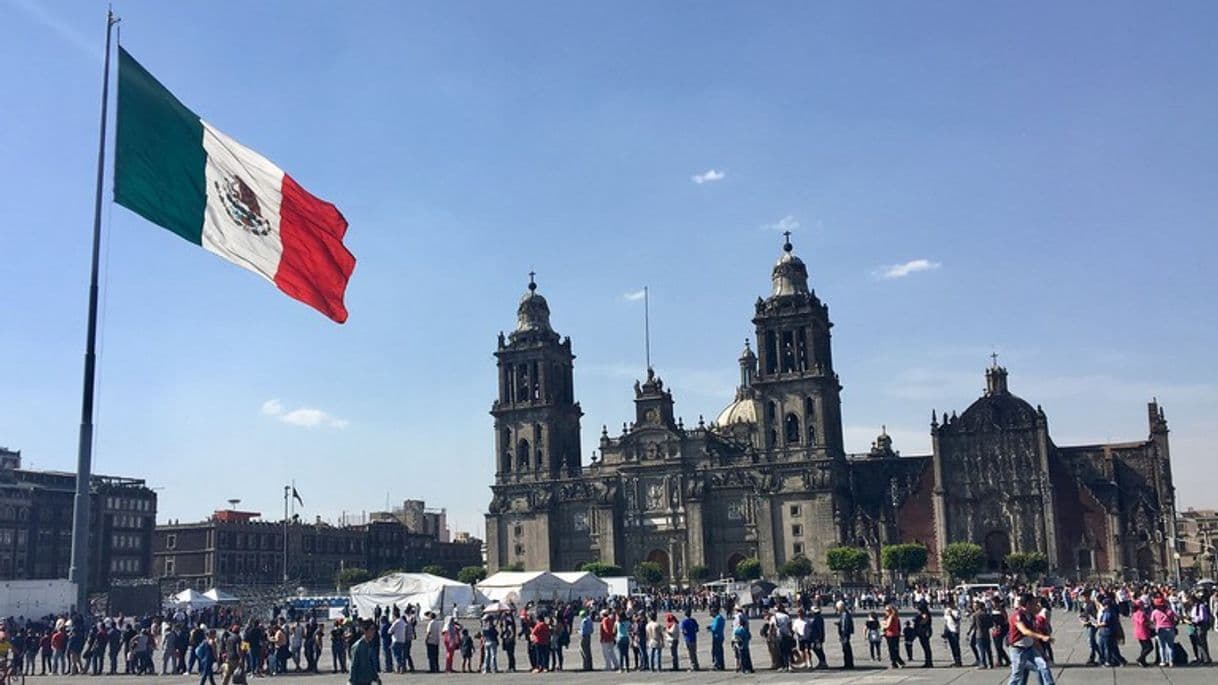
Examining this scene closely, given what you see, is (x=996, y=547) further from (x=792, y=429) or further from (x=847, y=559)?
(x=792, y=429)

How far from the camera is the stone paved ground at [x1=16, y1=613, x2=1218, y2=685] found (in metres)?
23.0

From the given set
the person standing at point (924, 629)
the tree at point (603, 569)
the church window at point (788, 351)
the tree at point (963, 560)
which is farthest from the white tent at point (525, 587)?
the church window at point (788, 351)

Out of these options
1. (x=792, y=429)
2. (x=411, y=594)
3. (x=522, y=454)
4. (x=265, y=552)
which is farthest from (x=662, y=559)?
(x=411, y=594)

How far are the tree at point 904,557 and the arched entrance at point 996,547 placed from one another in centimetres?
666

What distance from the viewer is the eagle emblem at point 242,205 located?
57.3 feet

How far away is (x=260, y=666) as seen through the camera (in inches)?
1233

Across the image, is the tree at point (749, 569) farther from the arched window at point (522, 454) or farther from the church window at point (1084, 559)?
the arched window at point (522, 454)

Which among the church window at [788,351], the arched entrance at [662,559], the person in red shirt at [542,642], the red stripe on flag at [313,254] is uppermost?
the church window at [788,351]

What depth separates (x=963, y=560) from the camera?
272 ft

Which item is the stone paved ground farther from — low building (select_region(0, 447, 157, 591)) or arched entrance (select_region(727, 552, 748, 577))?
low building (select_region(0, 447, 157, 591))

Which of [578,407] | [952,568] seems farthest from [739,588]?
[578,407]

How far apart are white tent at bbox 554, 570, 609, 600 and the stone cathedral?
3611cm

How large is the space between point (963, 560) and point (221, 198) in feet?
243

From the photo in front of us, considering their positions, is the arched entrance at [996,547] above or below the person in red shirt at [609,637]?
above
